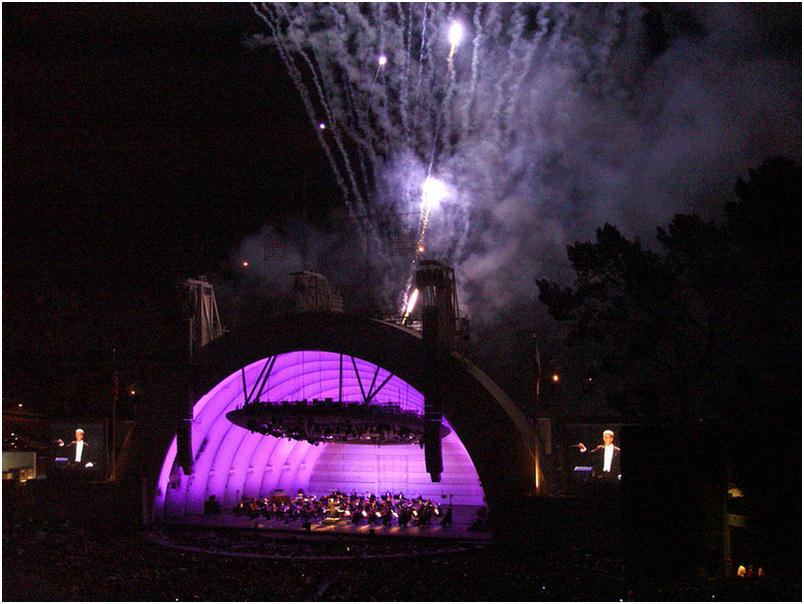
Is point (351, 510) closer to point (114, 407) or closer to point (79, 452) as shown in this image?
point (114, 407)

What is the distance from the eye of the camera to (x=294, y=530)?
30219 mm

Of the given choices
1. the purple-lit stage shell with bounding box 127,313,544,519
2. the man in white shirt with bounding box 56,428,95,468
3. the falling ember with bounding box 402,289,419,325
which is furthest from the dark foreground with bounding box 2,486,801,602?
the falling ember with bounding box 402,289,419,325

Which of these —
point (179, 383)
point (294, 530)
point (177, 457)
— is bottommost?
point (294, 530)

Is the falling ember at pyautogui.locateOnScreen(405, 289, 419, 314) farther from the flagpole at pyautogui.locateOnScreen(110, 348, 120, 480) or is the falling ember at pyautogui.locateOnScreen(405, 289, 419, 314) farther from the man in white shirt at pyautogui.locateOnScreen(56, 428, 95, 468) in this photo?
the man in white shirt at pyautogui.locateOnScreen(56, 428, 95, 468)

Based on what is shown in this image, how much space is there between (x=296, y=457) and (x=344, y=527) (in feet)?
40.1

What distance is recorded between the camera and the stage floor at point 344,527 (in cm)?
2877

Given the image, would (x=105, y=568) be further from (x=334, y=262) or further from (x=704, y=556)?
(x=334, y=262)

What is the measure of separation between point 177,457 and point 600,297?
60.0ft

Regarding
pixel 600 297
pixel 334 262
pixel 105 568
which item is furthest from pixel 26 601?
pixel 334 262

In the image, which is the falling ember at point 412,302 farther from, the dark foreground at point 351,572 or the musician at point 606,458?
the dark foreground at point 351,572

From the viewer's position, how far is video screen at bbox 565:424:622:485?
92.1ft

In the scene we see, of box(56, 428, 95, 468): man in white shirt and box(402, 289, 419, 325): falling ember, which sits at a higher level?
box(402, 289, 419, 325): falling ember

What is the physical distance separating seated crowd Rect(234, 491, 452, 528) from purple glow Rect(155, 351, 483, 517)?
2.62m

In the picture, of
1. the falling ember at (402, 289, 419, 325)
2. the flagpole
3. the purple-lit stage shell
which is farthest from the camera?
the falling ember at (402, 289, 419, 325)
